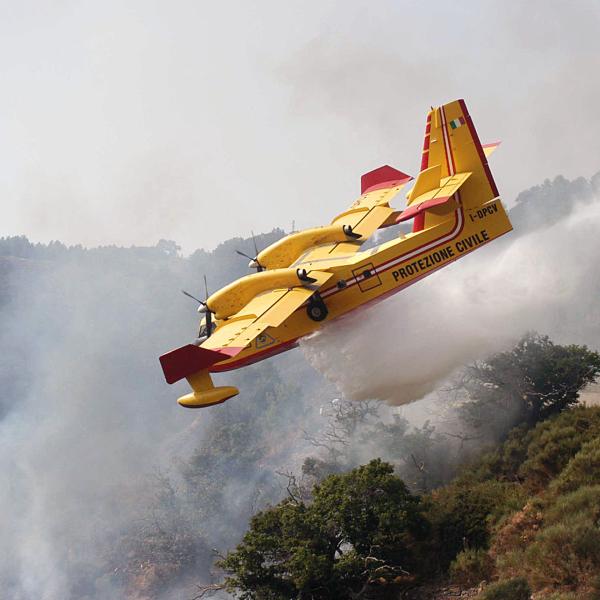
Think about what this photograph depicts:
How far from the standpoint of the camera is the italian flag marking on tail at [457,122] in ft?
73.2

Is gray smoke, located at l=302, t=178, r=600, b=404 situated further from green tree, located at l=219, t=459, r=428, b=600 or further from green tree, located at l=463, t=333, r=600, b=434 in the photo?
green tree, located at l=219, t=459, r=428, b=600

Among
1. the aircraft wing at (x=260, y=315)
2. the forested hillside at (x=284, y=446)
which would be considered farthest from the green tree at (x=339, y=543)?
the aircraft wing at (x=260, y=315)

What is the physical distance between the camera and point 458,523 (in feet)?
72.5

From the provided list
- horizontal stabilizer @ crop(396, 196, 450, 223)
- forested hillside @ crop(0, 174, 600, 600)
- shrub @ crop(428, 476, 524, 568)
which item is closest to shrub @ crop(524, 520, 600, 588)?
forested hillside @ crop(0, 174, 600, 600)

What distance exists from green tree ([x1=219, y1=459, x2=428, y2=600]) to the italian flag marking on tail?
930 centimetres

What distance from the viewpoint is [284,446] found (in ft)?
222

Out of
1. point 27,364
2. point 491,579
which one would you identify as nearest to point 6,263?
point 27,364

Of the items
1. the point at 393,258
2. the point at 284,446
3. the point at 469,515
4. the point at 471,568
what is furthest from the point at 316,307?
the point at 284,446

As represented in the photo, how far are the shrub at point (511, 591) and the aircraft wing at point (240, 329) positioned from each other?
715cm

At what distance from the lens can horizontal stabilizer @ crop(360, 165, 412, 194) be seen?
1057 inches

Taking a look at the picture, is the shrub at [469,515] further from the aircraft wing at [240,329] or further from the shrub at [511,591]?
the aircraft wing at [240,329]

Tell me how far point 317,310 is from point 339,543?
6150mm

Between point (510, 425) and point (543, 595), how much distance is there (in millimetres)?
13247

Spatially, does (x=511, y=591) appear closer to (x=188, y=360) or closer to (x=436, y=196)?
(x=188, y=360)
